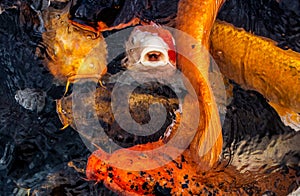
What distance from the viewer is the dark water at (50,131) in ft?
8.71

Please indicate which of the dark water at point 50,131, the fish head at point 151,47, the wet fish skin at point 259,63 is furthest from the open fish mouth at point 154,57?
the dark water at point 50,131

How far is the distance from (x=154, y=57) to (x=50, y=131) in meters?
0.90

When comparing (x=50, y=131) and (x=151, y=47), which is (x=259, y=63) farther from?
(x=50, y=131)

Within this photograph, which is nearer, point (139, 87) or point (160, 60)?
point (160, 60)

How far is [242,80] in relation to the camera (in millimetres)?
2773

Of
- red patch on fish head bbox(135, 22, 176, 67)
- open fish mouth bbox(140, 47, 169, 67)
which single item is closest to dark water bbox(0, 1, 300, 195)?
red patch on fish head bbox(135, 22, 176, 67)

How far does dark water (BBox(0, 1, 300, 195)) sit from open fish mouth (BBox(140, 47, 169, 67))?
533mm

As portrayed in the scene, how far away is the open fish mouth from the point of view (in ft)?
8.56

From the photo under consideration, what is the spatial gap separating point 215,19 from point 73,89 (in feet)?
3.56

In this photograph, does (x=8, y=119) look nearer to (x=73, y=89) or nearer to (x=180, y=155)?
(x=73, y=89)

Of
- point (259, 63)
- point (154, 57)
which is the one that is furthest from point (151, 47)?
point (259, 63)

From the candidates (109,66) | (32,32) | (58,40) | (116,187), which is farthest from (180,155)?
(32,32)

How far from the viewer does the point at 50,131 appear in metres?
2.81

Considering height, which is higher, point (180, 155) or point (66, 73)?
point (66, 73)
